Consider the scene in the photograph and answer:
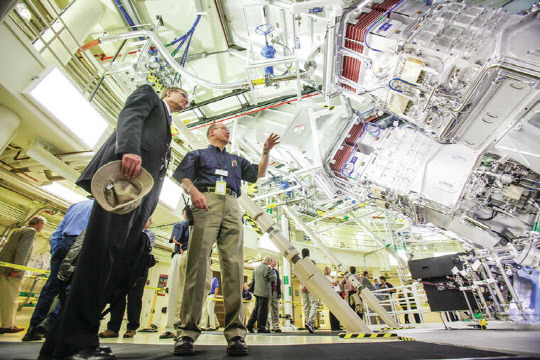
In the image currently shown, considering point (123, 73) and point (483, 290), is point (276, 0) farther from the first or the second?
point (483, 290)

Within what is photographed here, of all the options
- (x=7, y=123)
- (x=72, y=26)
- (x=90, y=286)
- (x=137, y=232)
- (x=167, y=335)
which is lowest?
(x=167, y=335)

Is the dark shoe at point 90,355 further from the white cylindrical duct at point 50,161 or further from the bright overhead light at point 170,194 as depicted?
the bright overhead light at point 170,194

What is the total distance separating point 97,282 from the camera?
1069 millimetres

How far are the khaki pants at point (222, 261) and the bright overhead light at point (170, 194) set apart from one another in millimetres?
4028

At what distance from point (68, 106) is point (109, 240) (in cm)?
321

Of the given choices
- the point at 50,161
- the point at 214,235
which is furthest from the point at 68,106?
the point at 214,235

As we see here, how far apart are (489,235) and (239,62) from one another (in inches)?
228

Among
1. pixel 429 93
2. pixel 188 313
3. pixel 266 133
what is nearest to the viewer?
pixel 188 313

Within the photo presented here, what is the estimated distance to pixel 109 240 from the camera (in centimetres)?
113

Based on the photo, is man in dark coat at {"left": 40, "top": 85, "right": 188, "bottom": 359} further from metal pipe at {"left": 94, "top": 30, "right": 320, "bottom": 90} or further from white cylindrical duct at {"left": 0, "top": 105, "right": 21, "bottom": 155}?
metal pipe at {"left": 94, "top": 30, "right": 320, "bottom": 90}

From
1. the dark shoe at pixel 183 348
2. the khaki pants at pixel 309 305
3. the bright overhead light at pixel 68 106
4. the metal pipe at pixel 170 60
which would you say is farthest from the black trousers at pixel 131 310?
the khaki pants at pixel 309 305

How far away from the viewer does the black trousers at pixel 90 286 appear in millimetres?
961

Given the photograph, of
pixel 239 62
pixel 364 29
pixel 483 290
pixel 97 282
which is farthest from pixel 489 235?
pixel 239 62

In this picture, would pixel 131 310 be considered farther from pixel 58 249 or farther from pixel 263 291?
pixel 263 291
